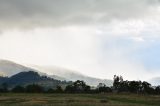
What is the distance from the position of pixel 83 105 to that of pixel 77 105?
148 cm

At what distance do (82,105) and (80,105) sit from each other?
1.90 ft

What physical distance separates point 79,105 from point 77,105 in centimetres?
→ 49

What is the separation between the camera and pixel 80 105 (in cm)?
8844

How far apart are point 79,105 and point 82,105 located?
2.53 feet

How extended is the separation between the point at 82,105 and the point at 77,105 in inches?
48.4

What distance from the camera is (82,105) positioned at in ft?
291

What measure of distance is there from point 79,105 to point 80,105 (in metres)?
0.25

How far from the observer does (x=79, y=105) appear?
88.5 meters

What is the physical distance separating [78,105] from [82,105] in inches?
39.0
